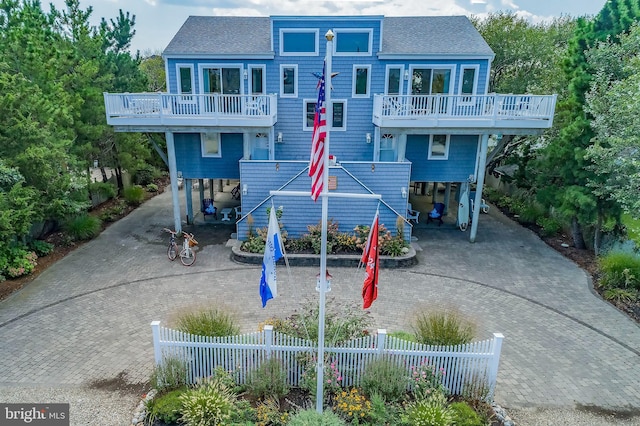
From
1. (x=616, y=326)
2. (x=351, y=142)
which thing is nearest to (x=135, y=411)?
(x=616, y=326)

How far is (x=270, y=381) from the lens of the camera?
25.0 feet

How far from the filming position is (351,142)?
56.9ft

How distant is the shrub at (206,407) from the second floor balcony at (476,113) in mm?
10997

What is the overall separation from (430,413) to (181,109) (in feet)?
41.4

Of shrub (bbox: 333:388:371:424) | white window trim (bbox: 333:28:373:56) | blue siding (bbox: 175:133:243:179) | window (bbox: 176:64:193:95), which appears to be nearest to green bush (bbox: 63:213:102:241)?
blue siding (bbox: 175:133:243:179)

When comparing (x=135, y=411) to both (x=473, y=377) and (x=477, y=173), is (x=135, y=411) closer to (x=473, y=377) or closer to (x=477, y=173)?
(x=473, y=377)

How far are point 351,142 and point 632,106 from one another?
30.9ft

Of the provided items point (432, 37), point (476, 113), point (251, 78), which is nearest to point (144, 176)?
point (251, 78)

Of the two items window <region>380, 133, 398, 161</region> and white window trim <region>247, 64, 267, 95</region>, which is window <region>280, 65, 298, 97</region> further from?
window <region>380, 133, 398, 161</region>

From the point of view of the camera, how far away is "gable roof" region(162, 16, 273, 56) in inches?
635

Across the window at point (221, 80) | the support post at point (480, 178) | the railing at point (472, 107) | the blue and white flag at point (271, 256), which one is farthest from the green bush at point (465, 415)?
the window at point (221, 80)

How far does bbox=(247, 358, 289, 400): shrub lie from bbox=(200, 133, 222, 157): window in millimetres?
11133

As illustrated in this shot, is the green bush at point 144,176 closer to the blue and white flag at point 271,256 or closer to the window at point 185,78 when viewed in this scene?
the window at point 185,78

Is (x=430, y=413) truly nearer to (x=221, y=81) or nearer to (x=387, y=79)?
(x=387, y=79)
